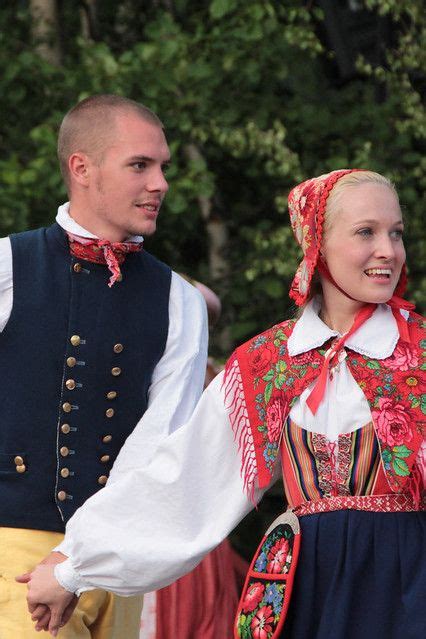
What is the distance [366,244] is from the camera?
3.86m

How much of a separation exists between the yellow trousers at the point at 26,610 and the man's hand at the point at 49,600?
0.35 feet

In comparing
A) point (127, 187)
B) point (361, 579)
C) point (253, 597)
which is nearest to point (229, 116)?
point (127, 187)

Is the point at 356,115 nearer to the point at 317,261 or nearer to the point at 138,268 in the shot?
the point at 138,268

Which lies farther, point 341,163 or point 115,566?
point 341,163

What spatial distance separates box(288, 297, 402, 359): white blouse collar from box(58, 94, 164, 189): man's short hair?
102cm

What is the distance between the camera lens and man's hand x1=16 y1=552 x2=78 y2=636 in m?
4.16

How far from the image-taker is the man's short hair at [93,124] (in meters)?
4.77

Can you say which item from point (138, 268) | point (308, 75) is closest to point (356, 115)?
point (308, 75)

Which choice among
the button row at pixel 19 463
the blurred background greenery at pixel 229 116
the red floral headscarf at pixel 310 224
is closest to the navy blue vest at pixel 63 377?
the button row at pixel 19 463

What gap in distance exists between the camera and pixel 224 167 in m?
8.41

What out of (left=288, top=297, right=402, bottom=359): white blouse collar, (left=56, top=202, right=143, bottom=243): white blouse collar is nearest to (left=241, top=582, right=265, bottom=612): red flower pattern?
(left=288, top=297, right=402, bottom=359): white blouse collar

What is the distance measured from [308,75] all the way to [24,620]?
15.5ft

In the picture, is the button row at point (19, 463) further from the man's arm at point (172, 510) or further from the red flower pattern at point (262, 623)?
the red flower pattern at point (262, 623)

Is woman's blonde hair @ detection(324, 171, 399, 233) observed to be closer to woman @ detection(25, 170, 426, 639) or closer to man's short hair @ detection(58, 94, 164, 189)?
woman @ detection(25, 170, 426, 639)
